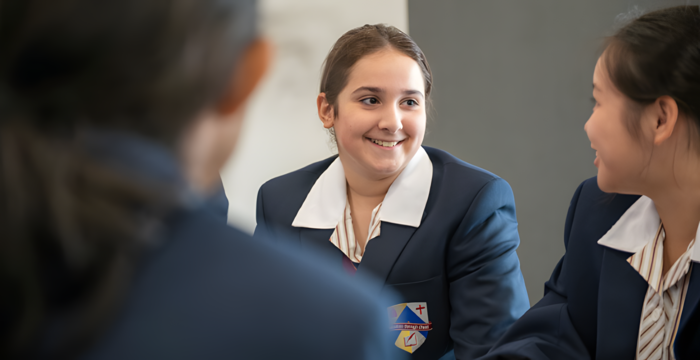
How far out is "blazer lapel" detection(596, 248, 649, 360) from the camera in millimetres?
1057

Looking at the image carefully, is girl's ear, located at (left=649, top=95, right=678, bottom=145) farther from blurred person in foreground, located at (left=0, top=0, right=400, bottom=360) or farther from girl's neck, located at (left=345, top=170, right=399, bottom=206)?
blurred person in foreground, located at (left=0, top=0, right=400, bottom=360)

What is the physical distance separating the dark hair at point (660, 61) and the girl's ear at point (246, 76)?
0.80 metres

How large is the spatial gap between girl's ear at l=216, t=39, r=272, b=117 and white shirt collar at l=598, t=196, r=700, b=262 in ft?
2.99

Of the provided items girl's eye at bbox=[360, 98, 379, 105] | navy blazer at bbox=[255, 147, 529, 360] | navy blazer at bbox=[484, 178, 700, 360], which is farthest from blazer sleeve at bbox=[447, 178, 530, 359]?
girl's eye at bbox=[360, 98, 379, 105]

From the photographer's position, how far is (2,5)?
321 mm

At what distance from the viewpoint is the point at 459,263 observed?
138 centimetres

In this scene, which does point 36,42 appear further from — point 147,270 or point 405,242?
point 405,242

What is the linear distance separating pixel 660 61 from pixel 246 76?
0.83 meters

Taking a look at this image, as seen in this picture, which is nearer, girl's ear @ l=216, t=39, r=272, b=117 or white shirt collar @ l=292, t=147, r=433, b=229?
girl's ear @ l=216, t=39, r=272, b=117

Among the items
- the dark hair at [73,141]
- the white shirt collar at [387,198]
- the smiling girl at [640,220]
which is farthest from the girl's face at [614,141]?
the dark hair at [73,141]

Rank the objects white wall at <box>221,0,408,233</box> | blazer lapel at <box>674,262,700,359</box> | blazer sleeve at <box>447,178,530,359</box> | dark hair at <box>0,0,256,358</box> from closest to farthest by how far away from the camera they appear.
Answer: dark hair at <box>0,0,256,358</box> < blazer lapel at <box>674,262,700,359</box> < blazer sleeve at <box>447,178,530,359</box> < white wall at <box>221,0,408,233</box>

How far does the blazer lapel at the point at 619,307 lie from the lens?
106cm

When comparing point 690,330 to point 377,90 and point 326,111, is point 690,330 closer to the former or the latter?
point 377,90

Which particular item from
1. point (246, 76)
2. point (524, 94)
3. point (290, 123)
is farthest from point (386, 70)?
point (524, 94)
